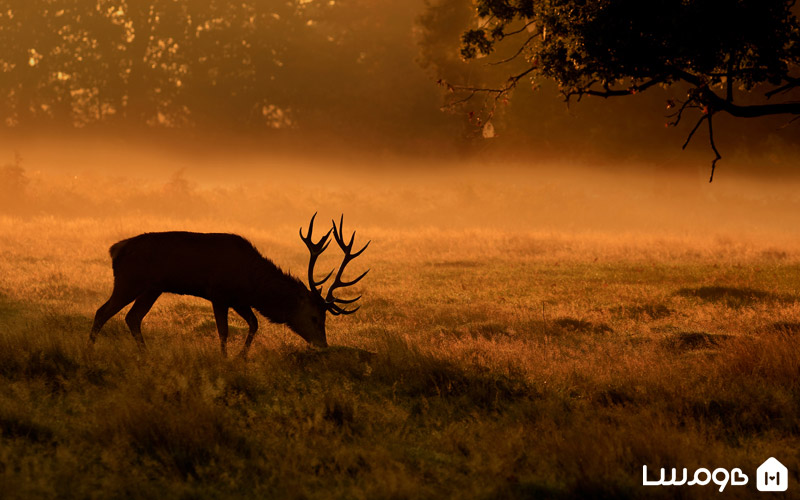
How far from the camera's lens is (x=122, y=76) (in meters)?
109

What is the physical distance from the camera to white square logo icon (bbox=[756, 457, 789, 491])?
7.22 m

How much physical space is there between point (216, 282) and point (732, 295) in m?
11.5

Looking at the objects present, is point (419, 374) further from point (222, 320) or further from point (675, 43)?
point (675, 43)

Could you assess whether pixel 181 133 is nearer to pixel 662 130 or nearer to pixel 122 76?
pixel 122 76

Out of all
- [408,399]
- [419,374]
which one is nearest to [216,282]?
[419,374]

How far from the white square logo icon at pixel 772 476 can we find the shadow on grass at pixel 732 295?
34.6ft

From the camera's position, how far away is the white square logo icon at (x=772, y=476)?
722 centimetres

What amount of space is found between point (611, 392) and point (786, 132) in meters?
25.6

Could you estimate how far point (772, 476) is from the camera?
24.3 ft

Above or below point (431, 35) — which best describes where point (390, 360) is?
below

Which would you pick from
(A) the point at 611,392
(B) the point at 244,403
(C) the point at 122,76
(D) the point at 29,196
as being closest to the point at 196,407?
(B) the point at 244,403

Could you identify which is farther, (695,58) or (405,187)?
(405,187)

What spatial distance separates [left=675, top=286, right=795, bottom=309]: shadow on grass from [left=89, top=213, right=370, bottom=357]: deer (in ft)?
31.1

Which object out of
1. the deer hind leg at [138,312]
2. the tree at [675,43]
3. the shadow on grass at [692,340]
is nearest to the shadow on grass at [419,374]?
the deer hind leg at [138,312]
